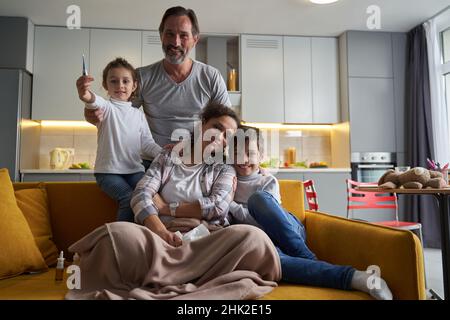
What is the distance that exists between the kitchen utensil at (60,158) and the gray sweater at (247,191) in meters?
3.35

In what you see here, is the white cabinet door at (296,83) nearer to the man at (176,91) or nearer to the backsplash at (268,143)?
the backsplash at (268,143)

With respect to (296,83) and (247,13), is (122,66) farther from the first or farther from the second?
(296,83)

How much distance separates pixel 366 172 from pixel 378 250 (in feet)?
11.6

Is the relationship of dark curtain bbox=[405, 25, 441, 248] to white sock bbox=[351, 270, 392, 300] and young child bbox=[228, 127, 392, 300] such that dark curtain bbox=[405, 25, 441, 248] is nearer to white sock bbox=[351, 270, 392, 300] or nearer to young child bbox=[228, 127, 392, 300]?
young child bbox=[228, 127, 392, 300]

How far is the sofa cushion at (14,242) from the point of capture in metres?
1.36

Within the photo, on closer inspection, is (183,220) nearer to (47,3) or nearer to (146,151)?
(146,151)

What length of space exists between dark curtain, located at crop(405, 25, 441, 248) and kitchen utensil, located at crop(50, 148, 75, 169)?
13.7 feet

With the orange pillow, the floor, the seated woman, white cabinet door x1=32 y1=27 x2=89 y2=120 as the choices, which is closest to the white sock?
the seated woman

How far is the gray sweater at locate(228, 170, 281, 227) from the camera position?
1.63m

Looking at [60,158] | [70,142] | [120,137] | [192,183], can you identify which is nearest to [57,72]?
[70,142]

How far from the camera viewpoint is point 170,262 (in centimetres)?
119

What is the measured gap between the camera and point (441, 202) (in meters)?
2.21

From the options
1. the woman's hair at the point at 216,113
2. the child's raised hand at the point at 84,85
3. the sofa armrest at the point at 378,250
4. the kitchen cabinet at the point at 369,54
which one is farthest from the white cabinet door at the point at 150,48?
the sofa armrest at the point at 378,250

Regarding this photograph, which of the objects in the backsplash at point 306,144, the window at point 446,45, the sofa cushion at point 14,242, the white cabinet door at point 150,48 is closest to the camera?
the sofa cushion at point 14,242
